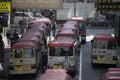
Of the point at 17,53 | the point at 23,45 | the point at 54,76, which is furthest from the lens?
the point at 23,45

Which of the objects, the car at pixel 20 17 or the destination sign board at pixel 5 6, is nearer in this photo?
the destination sign board at pixel 5 6

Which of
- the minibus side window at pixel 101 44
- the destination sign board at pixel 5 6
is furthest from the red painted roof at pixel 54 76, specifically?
the destination sign board at pixel 5 6

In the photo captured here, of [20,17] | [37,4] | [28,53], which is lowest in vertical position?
[28,53]

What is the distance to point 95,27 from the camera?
55.1m

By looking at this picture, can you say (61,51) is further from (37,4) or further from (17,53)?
(37,4)

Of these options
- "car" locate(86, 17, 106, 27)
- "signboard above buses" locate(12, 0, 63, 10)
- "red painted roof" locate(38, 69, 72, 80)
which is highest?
"signboard above buses" locate(12, 0, 63, 10)

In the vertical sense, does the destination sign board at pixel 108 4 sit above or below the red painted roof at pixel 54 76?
above

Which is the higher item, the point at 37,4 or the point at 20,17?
the point at 37,4

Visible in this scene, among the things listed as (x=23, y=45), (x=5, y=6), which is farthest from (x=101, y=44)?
(x=5, y=6)

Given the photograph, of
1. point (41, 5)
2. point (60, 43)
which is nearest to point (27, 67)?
point (60, 43)

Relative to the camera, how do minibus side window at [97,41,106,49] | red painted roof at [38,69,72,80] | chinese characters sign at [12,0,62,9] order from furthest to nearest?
1. chinese characters sign at [12,0,62,9]
2. minibus side window at [97,41,106,49]
3. red painted roof at [38,69,72,80]

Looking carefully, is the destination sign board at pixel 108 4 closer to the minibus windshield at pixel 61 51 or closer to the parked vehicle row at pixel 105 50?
the parked vehicle row at pixel 105 50

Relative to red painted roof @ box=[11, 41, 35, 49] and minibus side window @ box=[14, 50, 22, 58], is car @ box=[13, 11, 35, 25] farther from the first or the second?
minibus side window @ box=[14, 50, 22, 58]

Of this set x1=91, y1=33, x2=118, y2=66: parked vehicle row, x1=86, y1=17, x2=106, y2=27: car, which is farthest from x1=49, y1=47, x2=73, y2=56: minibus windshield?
x1=86, y1=17, x2=106, y2=27: car
